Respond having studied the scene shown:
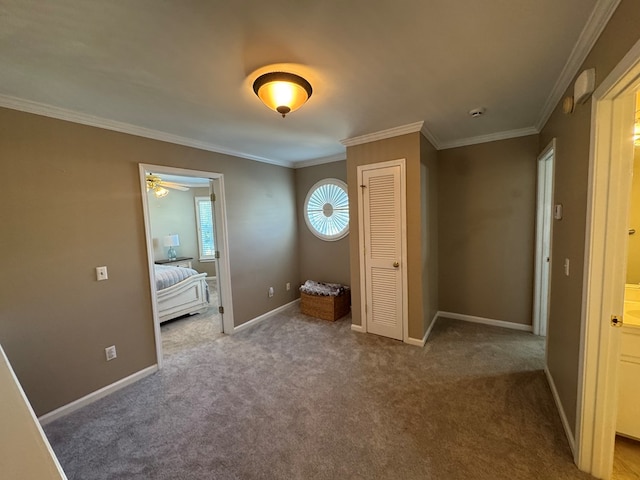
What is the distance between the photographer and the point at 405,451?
1.69m

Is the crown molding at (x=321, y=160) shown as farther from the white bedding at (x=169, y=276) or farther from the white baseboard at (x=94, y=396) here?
the white baseboard at (x=94, y=396)

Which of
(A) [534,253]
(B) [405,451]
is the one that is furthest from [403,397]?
(A) [534,253]

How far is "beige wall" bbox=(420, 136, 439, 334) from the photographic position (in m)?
2.96

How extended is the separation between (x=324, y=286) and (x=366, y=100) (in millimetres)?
2705

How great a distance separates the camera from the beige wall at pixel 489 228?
10.4 ft

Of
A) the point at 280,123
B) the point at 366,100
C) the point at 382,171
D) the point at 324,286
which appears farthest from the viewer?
the point at 324,286

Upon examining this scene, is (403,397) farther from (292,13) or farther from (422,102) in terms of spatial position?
(292,13)

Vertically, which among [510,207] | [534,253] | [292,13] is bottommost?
[534,253]

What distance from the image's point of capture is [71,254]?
7.18 ft

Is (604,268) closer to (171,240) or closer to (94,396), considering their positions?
(94,396)

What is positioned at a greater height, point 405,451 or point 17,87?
point 17,87

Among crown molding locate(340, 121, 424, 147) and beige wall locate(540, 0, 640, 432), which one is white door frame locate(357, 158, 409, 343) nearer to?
crown molding locate(340, 121, 424, 147)

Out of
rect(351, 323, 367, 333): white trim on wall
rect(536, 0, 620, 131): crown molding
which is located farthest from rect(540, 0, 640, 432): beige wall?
rect(351, 323, 367, 333): white trim on wall

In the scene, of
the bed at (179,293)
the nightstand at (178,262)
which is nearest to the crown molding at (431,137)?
the bed at (179,293)
